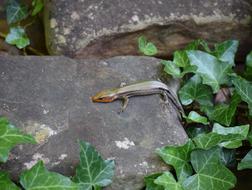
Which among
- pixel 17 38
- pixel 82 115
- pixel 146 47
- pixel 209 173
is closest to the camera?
pixel 209 173

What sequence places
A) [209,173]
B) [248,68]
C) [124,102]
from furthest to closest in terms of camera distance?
[248,68] → [124,102] → [209,173]

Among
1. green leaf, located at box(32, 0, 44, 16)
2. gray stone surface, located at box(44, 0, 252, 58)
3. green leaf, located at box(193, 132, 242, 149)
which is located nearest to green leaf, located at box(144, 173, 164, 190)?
green leaf, located at box(193, 132, 242, 149)

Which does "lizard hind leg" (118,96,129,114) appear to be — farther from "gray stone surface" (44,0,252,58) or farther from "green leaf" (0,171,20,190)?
"green leaf" (0,171,20,190)

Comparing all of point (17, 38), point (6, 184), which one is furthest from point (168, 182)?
point (17, 38)

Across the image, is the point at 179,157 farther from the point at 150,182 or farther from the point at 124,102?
the point at 124,102

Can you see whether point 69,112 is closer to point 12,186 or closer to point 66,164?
point 66,164

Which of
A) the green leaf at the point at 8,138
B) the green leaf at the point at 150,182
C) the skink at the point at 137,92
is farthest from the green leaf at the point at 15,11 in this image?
the green leaf at the point at 150,182

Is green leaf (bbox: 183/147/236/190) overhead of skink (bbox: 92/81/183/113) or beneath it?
beneath
